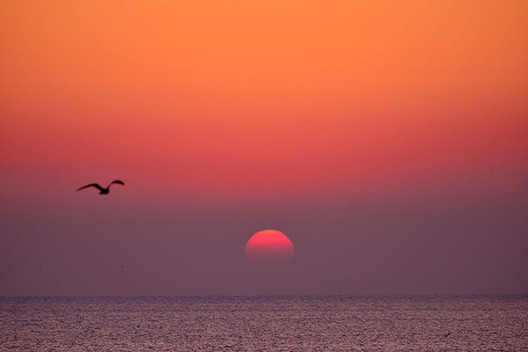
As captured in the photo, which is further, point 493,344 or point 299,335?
point 299,335

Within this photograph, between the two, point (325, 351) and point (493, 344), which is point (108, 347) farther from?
point (493, 344)

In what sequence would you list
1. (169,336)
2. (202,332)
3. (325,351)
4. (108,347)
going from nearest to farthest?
(325,351) < (108,347) < (169,336) < (202,332)

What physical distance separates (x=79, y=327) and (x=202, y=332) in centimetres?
2892

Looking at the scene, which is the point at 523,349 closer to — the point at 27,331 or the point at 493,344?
the point at 493,344

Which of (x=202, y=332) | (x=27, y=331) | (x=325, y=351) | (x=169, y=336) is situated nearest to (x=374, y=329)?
(x=202, y=332)

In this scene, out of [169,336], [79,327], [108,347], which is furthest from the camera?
[79,327]

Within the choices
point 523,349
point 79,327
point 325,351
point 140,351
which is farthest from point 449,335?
point 79,327

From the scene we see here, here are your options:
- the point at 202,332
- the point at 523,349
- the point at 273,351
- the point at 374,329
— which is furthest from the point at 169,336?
the point at 523,349

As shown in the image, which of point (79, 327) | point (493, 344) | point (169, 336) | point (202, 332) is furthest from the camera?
point (79, 327)

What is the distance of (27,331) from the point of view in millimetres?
125062

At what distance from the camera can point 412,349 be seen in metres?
87.2

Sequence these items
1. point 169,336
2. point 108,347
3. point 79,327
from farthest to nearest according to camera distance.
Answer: point 79,327
point 169,336
point 108,347

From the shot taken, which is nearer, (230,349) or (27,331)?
(230,349)

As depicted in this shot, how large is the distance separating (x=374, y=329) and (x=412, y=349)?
42.4 metres
